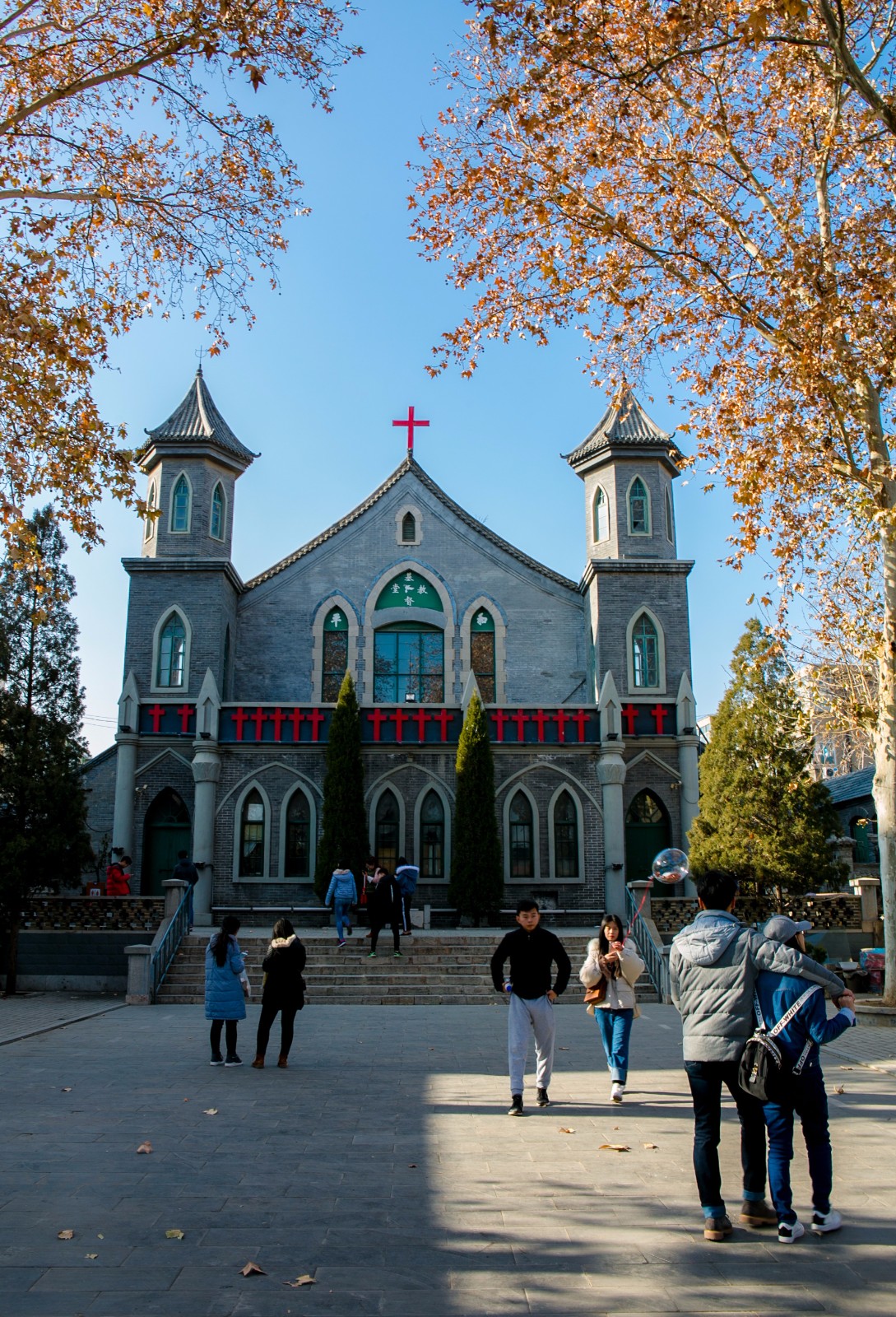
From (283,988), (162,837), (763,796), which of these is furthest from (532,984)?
(162,837)

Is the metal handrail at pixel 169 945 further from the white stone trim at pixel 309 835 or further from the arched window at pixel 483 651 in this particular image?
the arched window at pixel 483 651

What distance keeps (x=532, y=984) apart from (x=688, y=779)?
17.7 meters

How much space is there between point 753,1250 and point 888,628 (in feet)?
35.6

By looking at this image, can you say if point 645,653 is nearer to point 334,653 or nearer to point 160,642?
point 334,653

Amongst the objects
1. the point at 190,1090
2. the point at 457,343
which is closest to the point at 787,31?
the point at 457,343

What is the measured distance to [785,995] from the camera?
5633mm

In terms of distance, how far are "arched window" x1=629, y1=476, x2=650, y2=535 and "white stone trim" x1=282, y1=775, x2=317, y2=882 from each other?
10.6 metres

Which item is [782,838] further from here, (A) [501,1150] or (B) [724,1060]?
(B) [724,1060]

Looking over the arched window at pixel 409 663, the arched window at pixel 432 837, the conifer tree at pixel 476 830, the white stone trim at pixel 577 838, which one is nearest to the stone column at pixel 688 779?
the white stone trim at pixel 577 838

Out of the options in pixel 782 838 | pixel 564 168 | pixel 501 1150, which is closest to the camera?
pixel 501 1150

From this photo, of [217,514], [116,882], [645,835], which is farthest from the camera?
[217,514]

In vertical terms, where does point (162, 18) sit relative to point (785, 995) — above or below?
above

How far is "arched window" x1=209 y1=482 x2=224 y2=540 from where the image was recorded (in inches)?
1113

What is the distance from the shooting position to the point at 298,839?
25.9 m
